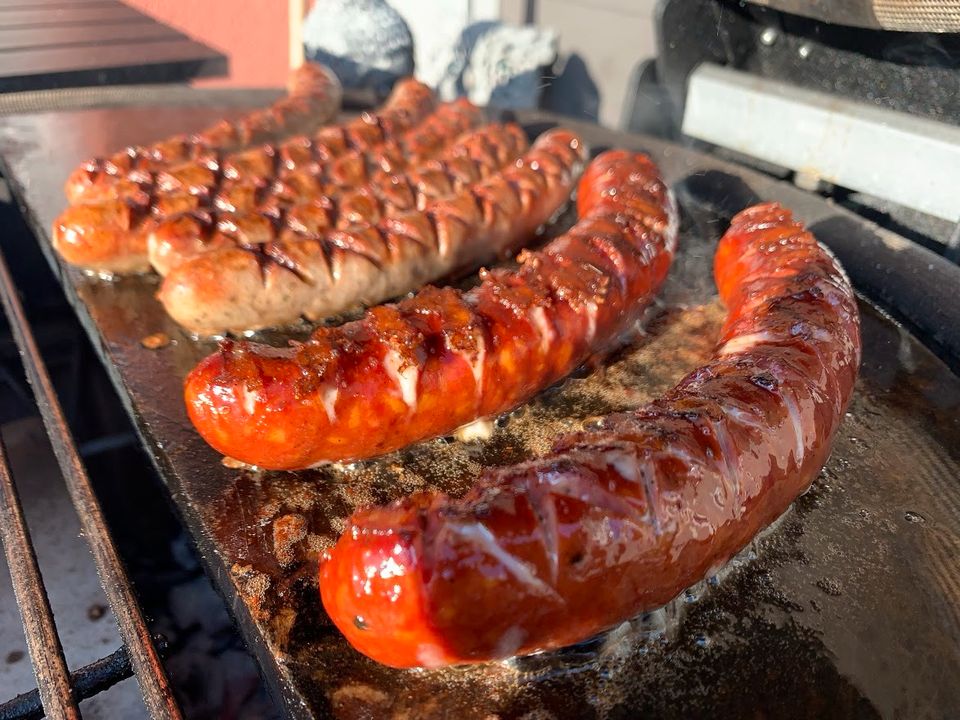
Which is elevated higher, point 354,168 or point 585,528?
point 354,168

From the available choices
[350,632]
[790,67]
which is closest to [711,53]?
[790,67]

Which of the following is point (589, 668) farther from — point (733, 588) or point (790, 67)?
point (790, 67)

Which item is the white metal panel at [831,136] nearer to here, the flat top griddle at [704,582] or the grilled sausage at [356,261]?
the flat top griddle at [704,582]

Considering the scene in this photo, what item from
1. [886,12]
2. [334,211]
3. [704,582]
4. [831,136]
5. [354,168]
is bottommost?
[704,582]

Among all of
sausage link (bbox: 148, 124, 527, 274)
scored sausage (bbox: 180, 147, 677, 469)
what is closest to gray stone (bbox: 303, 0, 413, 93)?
sausage link (bbox: 148, 124, 527, 274)

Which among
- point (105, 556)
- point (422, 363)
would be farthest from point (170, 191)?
point (105, 556)

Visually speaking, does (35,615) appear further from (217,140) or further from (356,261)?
(217,140)

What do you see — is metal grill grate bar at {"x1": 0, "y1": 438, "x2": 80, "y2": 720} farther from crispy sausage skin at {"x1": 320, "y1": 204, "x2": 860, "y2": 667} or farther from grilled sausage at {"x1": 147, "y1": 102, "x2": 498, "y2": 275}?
grilled sausage at {"x1": 147, "y1": 102, "x2": 498, "y2": 275}
